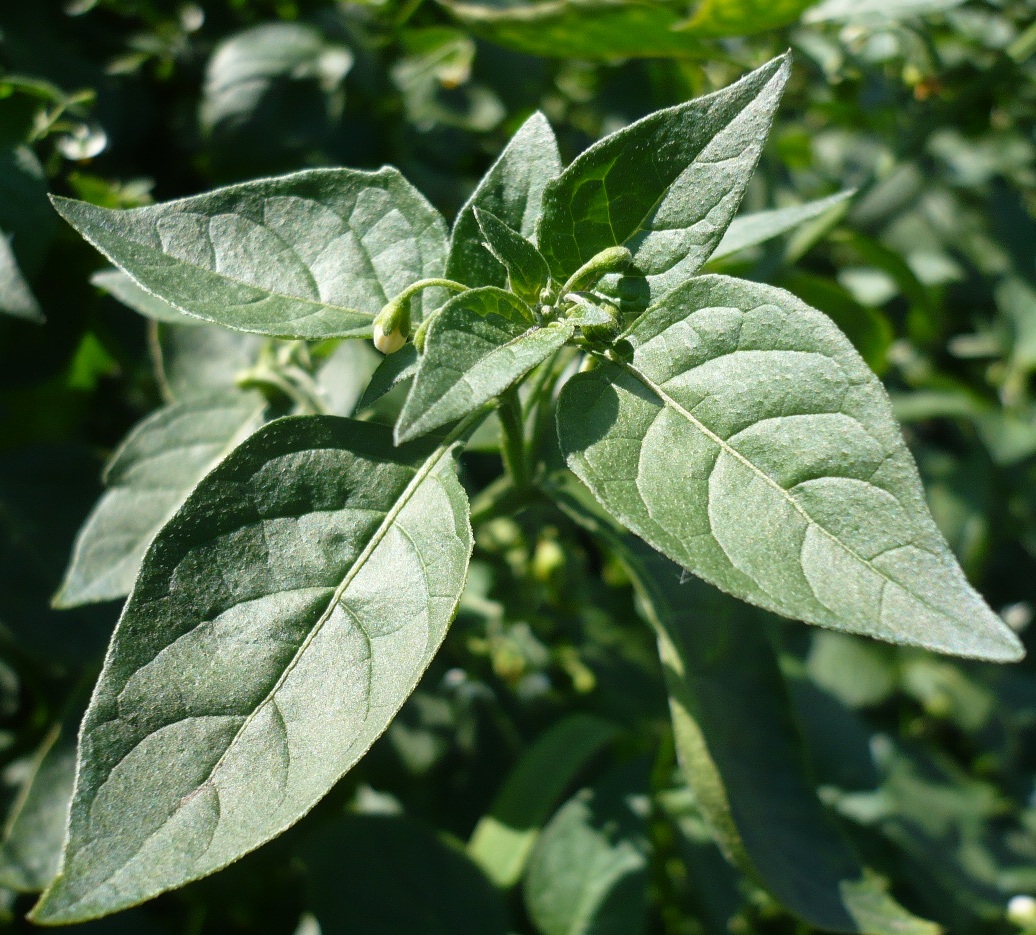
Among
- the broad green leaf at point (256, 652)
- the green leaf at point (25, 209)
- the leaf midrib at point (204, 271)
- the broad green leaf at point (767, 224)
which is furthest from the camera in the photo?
the green leaf at point (25, 209)

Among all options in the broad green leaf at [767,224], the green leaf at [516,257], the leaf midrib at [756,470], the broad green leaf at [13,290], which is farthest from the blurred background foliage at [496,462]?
the leaf midrib at [756,470]

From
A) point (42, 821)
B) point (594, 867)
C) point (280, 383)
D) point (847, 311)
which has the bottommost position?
point (594, 867)

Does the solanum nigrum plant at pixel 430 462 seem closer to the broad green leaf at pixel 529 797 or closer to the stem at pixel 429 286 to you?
the stem at pixel 429 286

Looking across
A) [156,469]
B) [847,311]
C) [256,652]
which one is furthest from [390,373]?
[847,311]

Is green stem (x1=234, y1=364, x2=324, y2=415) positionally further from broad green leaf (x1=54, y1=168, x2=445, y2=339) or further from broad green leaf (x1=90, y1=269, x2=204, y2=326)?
broad green leaf (x1=54, y1=168, x2=445, y2=339)

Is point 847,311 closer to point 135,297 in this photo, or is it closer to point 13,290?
point 135,297

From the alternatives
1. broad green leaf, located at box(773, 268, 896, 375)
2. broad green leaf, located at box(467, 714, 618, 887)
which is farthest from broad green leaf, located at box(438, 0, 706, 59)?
broad green leaf, located at box(467, 714, 618, 887)
